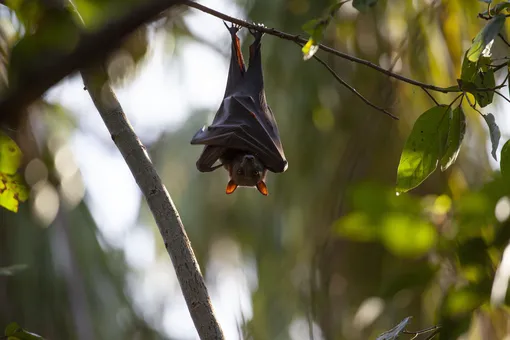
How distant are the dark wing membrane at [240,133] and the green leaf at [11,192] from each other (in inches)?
67.1

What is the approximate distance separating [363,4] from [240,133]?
184cm

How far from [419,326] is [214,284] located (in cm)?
432

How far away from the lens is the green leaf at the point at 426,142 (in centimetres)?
168

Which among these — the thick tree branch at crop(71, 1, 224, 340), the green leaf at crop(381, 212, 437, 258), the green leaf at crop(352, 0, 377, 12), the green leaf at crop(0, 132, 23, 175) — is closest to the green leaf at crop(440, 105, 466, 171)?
the green leaf at crop(352, 0, 377, 12)

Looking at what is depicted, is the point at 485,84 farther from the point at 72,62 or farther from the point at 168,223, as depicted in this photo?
the point at 72,62

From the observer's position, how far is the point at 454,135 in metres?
1.73

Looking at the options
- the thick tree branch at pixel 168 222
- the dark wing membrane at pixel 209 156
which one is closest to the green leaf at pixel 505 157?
the thick tree branch at pixel 168 222

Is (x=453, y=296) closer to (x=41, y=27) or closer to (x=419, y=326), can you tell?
(x=41, y=27)

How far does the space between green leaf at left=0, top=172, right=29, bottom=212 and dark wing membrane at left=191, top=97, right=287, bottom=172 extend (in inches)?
67.1

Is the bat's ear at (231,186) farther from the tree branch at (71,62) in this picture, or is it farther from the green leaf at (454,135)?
the tree branch at (71,62)

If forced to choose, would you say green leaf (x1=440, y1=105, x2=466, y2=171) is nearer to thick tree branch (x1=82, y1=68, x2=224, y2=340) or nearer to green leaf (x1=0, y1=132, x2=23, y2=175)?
thick tree branch (x1=82, y1=68, x2=224, y2=340)

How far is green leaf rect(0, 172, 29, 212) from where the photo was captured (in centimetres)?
166

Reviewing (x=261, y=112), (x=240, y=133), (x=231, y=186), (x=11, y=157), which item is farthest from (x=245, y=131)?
(x=11, y=157)

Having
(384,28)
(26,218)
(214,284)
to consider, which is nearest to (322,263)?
(384,28)
